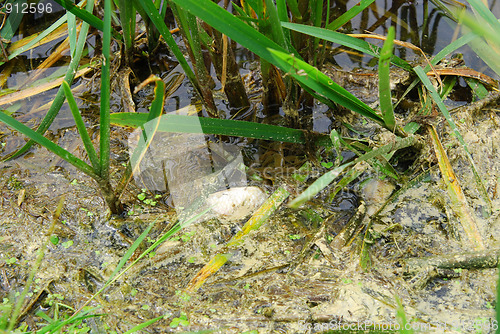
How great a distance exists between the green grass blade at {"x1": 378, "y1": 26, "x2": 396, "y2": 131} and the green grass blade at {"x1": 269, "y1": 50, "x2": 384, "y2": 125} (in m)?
0.09

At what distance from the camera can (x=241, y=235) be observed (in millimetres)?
1756

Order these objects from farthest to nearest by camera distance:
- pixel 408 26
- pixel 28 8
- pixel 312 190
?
pixel 28 8
pixel 408 26
pixel 312 190

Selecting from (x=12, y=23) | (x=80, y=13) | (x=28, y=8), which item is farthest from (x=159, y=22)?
(x=28, y=8)

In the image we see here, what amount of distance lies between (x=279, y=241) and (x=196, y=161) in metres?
0.65

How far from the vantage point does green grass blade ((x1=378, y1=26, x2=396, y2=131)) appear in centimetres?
115

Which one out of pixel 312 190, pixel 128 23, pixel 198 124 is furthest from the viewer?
pixel 128 23

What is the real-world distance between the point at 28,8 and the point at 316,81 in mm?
2397

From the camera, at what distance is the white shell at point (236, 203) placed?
6.12ft

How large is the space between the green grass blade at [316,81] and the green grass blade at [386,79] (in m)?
0.09

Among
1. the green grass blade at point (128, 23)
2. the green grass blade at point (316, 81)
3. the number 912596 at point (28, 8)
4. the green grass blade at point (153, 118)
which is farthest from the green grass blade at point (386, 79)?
the number 912596 at point (28, 8)

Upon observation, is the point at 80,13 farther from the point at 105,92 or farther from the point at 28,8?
the point at 28,8

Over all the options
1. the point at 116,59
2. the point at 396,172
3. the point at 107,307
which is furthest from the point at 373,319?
the point at 116,59

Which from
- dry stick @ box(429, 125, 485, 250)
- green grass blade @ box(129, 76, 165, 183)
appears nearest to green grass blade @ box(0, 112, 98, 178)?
green grass blade @ box(129, 76, 165, 183)

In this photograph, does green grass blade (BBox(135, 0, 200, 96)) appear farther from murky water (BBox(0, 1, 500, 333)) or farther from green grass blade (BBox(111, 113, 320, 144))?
murky water (BBox(0, 1, 500, 333))
